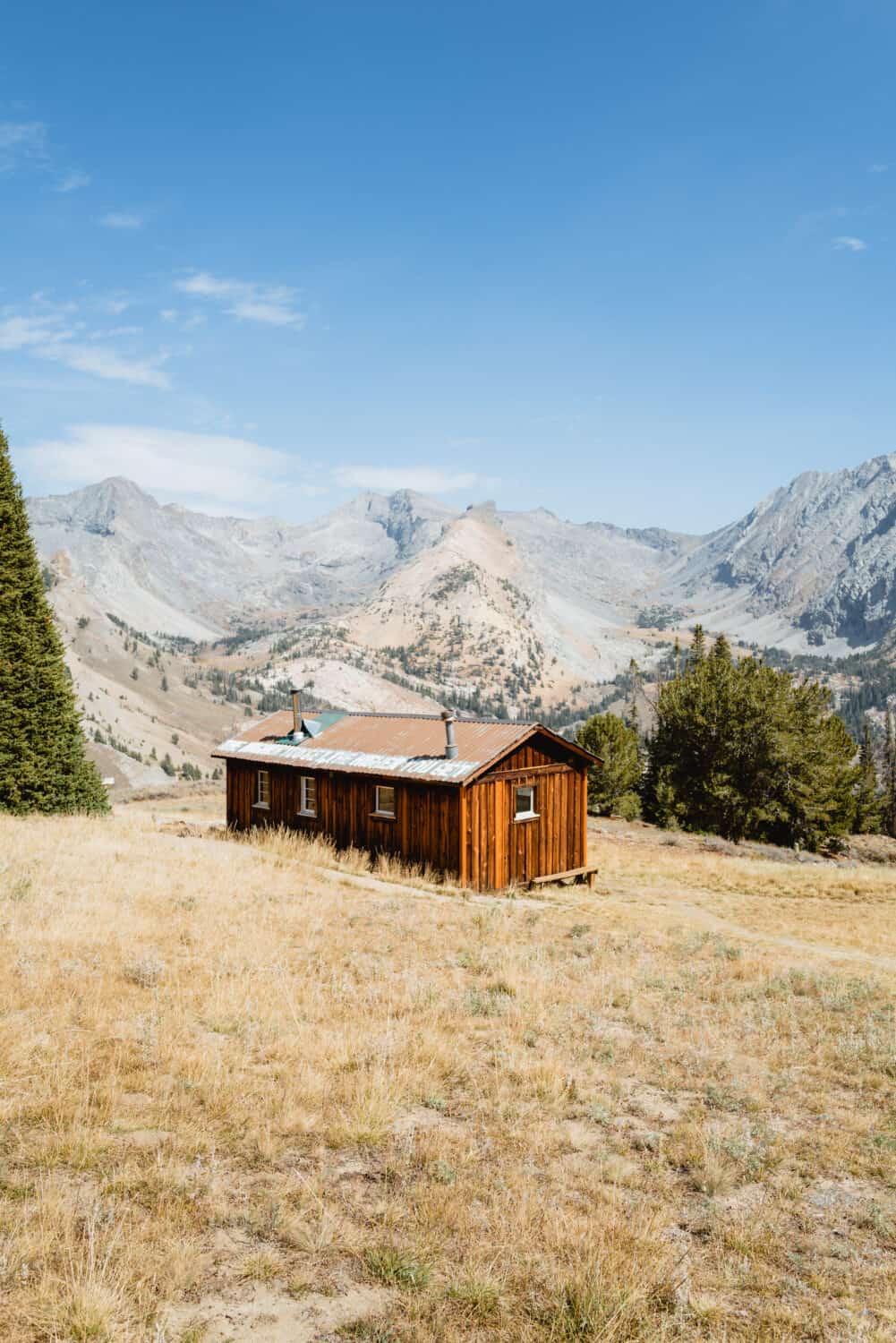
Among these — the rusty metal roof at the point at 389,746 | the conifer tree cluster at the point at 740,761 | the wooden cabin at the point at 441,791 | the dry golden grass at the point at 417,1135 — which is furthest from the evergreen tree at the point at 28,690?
the conifer tree cluster at the point at 740,761

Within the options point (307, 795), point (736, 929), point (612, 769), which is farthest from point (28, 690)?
point (612, 769)

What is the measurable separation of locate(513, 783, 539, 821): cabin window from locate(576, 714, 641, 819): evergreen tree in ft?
92.1

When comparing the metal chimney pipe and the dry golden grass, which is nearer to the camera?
the dry golden grass

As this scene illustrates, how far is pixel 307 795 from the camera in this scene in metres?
27.9

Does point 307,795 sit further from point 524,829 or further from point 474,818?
point 524,829

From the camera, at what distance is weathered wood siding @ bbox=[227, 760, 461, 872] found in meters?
23.1

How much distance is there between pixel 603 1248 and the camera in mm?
5199

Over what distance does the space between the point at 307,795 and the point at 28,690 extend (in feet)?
31.6

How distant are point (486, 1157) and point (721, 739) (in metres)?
47.6

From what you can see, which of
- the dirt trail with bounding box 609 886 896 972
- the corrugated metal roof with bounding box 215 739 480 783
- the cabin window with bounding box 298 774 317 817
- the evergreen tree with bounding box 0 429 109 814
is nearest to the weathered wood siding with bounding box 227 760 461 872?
the cabin window with bounding box 298 774 317 817

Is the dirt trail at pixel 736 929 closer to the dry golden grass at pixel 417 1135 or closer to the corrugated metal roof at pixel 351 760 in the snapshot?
the dry golden grass at pixel 417 1135

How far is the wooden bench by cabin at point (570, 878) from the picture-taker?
24625 millimetres

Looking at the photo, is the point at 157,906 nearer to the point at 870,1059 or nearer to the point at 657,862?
the point at 870,1059

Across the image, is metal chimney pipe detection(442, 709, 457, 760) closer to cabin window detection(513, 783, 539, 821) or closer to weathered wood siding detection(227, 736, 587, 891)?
weathered wood siding detection(227, 736, 587, 891)
